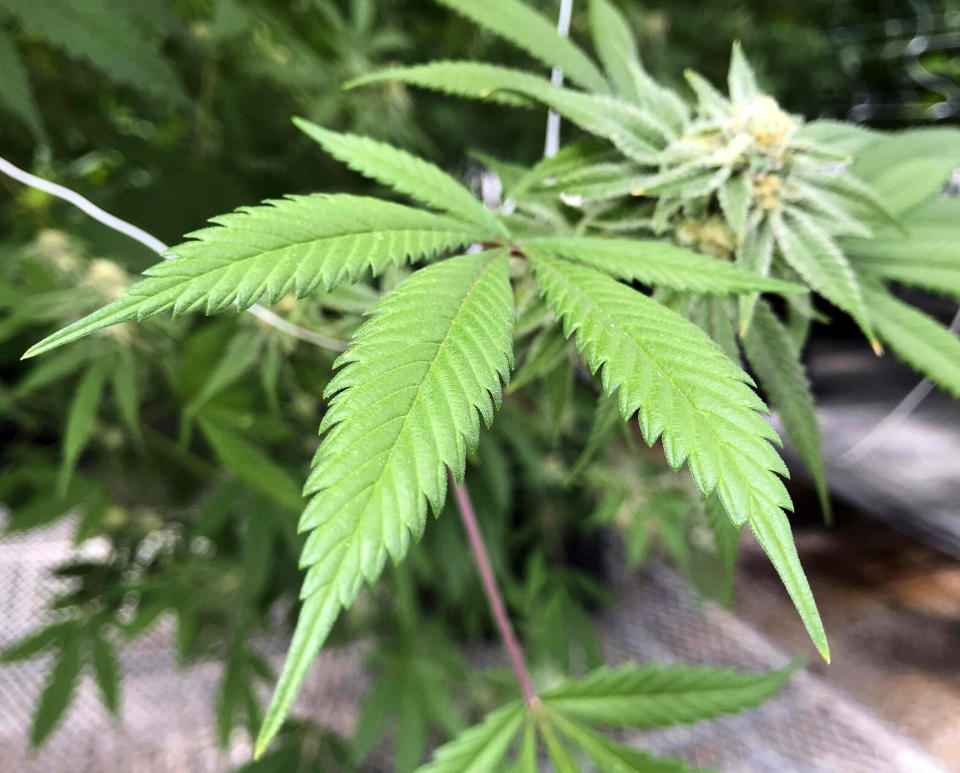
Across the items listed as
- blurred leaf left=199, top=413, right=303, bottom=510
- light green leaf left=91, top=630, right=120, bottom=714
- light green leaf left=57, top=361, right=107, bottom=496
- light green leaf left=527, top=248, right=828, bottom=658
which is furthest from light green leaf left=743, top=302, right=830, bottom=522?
light green leaf left=91, top=630, right=120, bottom=714

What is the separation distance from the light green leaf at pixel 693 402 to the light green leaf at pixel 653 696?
178mm

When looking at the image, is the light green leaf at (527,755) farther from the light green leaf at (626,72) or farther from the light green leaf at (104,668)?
the light green leaf at (104,668)

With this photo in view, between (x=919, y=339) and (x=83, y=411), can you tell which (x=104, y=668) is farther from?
(x=919, y=339)

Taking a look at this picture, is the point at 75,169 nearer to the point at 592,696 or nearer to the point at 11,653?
the point at 11,653

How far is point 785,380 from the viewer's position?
29 cm

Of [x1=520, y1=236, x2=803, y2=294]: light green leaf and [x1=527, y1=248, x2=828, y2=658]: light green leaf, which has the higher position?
[x1=520, y1=236, x2=803, y2=294]: light green leaf

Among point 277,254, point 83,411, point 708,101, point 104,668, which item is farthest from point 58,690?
point 708,101

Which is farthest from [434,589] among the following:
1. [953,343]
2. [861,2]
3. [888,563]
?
[861,2]

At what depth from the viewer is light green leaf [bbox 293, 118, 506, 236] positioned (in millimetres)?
265

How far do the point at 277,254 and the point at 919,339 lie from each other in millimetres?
274

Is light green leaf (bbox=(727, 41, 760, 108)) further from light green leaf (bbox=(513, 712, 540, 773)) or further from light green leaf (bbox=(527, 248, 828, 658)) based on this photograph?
light green leaf (bbox=(513, 712, 540, 773))

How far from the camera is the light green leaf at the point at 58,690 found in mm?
626

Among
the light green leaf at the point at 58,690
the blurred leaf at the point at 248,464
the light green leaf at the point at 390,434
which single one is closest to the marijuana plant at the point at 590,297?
the light green leaf at the point at 390,434

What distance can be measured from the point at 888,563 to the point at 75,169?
1193 mm
